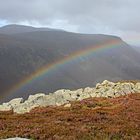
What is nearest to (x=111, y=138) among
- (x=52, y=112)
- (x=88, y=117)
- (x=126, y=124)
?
(x=126, y=124)

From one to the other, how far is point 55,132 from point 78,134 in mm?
1656

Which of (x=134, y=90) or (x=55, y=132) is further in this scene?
(x=134, y=90)

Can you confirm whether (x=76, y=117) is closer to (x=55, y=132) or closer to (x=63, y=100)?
(x=55, y=132)

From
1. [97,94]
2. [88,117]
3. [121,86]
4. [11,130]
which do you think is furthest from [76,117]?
[121,86]

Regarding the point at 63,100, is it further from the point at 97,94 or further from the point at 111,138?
the point at 111,138

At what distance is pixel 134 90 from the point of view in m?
64.7

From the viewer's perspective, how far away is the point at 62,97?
51719mm

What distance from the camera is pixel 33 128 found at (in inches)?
981

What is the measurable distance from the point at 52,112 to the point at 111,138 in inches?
621

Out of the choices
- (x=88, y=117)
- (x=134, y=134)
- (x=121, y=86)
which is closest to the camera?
(x=134, y=134)

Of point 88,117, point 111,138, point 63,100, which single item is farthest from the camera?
point 63,100

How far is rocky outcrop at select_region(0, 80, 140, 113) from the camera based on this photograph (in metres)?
47.9

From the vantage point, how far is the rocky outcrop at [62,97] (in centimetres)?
4788

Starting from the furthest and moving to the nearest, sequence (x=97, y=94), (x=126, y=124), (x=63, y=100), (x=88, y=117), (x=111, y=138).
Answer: (x=97, y=94) → (x=63, y=100) → (x=88, y=117) → (x=126, y=124) → (x=111, y=138)
